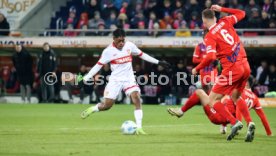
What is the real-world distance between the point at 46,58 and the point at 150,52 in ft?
18.4

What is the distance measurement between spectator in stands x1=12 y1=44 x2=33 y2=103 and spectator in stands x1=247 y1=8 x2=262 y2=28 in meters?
9.16

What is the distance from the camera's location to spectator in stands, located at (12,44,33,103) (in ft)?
95.4

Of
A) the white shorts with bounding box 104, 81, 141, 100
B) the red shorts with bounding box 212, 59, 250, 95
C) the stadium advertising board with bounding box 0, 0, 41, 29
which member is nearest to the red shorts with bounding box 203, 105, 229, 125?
the red shorts with bounding box 212, 59, 250, 95

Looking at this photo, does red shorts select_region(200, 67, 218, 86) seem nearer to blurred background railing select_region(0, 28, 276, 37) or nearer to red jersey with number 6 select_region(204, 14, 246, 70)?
red jersey with number 6 select_region(204, 14, 246, 70)

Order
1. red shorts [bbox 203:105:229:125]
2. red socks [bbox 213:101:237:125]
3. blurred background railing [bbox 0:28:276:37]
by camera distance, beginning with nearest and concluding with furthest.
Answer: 1. red socks [bbox 213:101:237:125]
2. red shorts [bbox 203:105:229:125]
3. blurred background railing [bbox 0:28:276:37]

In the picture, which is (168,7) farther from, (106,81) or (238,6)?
(106,81)

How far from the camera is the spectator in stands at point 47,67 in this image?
93.0 ft

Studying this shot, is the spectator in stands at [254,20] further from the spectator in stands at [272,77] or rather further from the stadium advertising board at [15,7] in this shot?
the stadium advertising board at [15,7]

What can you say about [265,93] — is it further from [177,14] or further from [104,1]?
[104,1]

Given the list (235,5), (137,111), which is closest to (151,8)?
(235,5)

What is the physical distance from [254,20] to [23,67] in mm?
9595

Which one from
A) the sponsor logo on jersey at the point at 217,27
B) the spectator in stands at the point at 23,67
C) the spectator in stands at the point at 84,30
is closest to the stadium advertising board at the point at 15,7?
the spectator in stands at the point at 84,30

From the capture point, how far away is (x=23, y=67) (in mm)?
29234

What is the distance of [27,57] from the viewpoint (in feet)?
96.1
